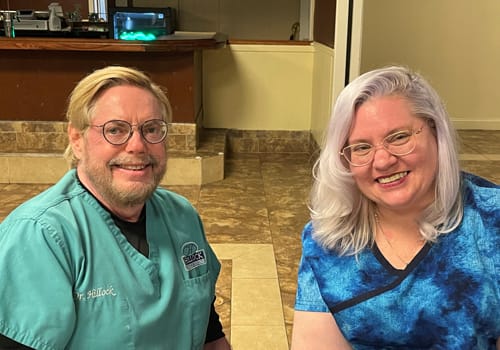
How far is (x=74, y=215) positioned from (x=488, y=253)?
84cm

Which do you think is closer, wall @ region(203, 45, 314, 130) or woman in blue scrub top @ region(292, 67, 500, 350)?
woman in blue scrub top @ region(292, 67, 500, 350)

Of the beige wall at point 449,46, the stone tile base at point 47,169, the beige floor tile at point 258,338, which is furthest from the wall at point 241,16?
the beige floor tile at point 258,338

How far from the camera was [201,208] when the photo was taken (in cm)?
384

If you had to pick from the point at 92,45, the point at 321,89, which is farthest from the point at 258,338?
the point at 321,89

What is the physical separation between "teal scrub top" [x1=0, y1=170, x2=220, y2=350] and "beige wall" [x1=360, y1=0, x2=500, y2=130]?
5.02 metres

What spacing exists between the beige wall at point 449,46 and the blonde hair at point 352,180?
15.9ft

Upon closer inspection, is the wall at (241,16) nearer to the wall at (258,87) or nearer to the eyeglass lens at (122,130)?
the wall at (258,87)

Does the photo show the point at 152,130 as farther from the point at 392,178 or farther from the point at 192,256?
the point at 392,178

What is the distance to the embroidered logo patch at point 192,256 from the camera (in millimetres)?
1362

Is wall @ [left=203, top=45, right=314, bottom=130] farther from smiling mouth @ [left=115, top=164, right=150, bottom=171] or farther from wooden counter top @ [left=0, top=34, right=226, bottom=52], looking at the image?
smiling mouth @ [left=115, top=164, right=150, bottom=171]

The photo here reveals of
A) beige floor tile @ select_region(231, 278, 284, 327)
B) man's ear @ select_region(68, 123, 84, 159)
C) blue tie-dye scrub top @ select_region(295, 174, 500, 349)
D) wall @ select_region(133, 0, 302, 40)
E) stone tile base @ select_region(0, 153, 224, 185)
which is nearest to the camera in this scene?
blue tie-dye scrub top @ select_region(295, 174, 500, 349)

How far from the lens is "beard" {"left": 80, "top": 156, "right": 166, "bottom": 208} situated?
1250 mm

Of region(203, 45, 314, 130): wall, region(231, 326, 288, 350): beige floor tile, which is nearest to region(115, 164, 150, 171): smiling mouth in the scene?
region(231, 326, 288, 350): beige floor tile

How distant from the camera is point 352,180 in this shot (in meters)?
1.30
